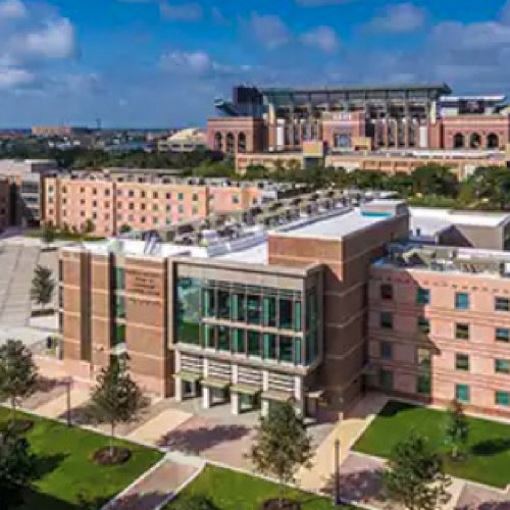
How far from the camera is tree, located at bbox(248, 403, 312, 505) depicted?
3403cm

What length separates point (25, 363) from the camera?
44188 mm

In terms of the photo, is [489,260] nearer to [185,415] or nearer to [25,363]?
[185,415]

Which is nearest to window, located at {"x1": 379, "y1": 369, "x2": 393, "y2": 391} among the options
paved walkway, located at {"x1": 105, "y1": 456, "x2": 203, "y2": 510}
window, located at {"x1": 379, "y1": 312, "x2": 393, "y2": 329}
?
window, located at {"x1": 379, "y1": 312, "x2": 393, "y2": 329}

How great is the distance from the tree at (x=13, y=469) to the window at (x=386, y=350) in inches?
896

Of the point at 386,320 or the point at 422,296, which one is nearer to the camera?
the point at 422,296

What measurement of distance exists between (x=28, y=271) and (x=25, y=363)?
45271 millimetres

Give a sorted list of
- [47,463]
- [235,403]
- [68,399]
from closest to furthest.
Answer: [47,463]
[235,403]
[68,399]

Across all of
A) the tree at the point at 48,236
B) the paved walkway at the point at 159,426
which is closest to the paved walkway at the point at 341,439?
the paved walkway at the point at 159,426

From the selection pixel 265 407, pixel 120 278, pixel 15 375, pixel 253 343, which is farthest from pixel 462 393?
pixel 15 375

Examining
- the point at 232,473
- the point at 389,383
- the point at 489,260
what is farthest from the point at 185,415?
the point at 489,260

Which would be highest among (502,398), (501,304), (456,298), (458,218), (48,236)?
(458,218)

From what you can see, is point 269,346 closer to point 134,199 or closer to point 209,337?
point 209,337

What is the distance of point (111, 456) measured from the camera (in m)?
39.3

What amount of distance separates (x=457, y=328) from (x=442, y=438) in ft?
22.3
